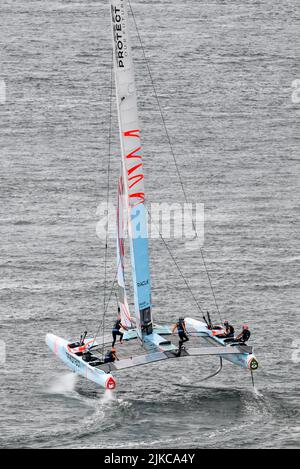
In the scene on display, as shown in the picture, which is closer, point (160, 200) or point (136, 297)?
point (136, 297)

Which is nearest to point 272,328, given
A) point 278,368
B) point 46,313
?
point 278,368

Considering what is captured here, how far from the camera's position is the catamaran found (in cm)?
5622

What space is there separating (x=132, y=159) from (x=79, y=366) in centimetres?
968

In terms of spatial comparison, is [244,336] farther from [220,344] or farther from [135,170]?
[135,170]

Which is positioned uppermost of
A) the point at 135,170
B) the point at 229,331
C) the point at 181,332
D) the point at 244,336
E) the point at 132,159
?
the point at 132,159

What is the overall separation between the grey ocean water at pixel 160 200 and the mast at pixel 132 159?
16.3 feet

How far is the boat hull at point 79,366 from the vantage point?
54844 millimetres

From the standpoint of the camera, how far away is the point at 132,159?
5756 centimetres

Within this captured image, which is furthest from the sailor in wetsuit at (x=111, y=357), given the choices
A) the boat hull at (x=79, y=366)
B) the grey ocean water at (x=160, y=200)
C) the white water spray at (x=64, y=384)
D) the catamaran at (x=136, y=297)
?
the white water spray at (x=64, y=384)

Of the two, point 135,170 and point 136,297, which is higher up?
point 135,170

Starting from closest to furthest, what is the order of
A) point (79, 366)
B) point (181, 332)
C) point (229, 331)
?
point (181, 332)
point (79, 366)
point (229, 331)

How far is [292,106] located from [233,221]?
127 ft

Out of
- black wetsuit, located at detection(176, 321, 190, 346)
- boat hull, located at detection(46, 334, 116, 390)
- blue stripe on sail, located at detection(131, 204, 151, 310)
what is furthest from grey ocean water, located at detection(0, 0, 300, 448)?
blue stripe on sail, located at detection(131, 204, 151, 310)

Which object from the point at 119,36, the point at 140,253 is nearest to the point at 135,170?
the point at 140,253
